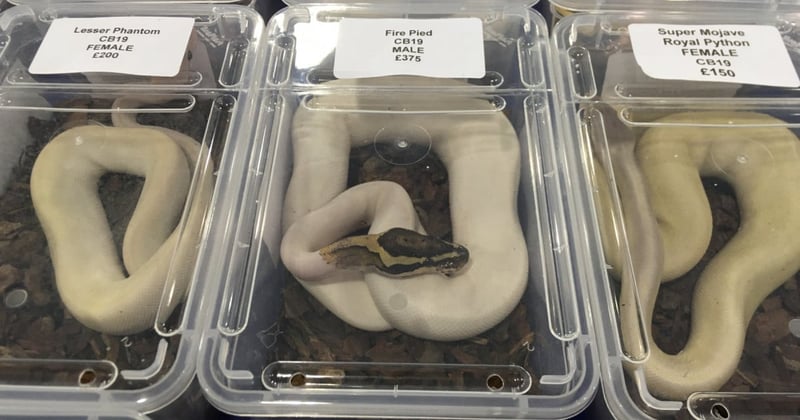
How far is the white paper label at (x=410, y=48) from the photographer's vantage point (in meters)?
1.27

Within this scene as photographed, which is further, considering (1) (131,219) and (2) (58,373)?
(1) (131,219)

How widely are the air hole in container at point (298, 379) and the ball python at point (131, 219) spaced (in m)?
0.26

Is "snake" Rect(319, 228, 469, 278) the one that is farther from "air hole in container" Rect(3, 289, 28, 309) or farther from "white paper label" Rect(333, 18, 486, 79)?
"air hole in container" Rect(3, 289, 28, 309)

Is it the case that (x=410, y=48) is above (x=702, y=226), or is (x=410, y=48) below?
above

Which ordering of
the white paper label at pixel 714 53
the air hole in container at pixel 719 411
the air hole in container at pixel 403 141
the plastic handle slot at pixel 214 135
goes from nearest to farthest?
the air hole in container at pixel 719 411 → the plastic handle slot at pixel 214 135 → the white paper label at pixel 714 53 → the air hole in container at pixel 403 141

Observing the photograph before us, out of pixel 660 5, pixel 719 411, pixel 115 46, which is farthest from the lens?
pixel 660 5

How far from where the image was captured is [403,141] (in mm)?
1409

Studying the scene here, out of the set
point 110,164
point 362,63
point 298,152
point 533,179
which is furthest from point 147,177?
point 533,179

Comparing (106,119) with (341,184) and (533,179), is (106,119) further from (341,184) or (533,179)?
(533,179)

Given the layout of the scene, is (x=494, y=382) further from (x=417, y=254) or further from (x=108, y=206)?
(x=108, y=206)

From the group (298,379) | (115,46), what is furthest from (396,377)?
(115,46)

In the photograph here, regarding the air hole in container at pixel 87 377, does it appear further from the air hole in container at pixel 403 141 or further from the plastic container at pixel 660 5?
the plastic container at pixel 660 5

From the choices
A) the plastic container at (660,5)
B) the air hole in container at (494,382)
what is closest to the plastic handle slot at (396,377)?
the air hole in container at (494,382)

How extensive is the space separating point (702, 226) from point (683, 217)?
4 centimetres
